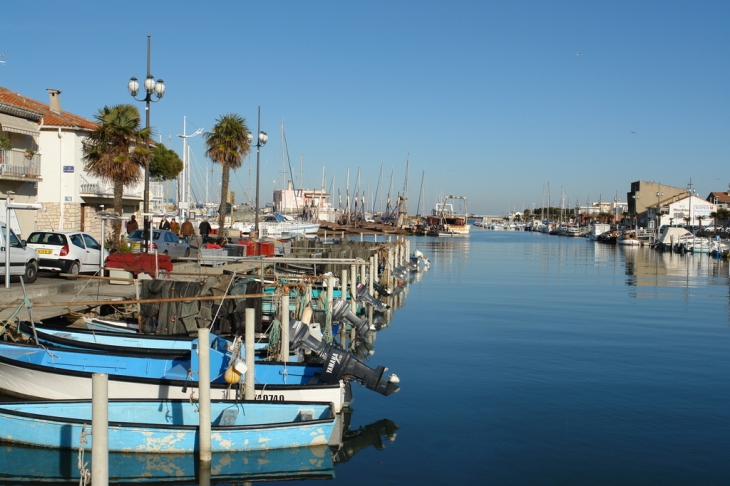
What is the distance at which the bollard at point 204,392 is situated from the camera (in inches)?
430

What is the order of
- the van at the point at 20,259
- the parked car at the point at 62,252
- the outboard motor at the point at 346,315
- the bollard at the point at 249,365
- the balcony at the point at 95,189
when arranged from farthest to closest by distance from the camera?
the balcony at the point at 95,189 → the parked car at the point at 62,252 → the outboard motor at the point at 346,315 → the van at the point at 20,259 → the bollard at the point at 249,365

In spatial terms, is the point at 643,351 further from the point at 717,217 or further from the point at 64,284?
the point at 717,217

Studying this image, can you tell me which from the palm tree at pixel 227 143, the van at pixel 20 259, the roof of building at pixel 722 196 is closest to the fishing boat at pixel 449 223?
the roof of building at pixel 722 196

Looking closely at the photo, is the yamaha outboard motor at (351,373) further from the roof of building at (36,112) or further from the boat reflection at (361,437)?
the roof of building at (36,112)

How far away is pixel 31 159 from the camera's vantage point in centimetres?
3469

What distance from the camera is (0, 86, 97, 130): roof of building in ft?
111

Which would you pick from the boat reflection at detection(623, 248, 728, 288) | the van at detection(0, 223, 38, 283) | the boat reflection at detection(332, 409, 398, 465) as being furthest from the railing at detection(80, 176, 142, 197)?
the boat reflection at detection(623, 248, 728, 288)

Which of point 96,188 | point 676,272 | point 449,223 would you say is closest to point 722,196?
point 449,223

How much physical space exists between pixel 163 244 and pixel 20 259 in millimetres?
10918

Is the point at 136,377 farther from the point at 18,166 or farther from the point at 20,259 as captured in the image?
the point at 18,166

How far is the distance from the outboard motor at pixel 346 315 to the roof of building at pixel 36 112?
19.0m

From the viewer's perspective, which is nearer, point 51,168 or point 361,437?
point 361,437

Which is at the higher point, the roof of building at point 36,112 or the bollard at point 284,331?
the roof of building at point 36,112

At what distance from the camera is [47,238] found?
25656 mm
